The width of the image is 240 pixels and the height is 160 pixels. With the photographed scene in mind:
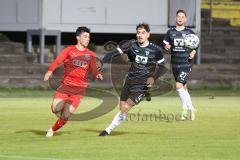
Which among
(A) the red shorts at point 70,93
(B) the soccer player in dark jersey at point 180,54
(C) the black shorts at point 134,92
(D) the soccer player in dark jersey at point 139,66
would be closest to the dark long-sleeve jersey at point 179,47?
(B) the soccer player in dark jersey at point 180,54

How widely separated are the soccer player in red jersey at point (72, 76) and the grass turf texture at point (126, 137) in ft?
1.54

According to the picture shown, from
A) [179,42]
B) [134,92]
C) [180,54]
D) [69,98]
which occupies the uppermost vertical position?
[179,42]

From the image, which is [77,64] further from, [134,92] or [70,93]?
[134,92]

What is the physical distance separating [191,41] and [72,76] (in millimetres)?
4767

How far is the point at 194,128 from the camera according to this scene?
18.7 metres

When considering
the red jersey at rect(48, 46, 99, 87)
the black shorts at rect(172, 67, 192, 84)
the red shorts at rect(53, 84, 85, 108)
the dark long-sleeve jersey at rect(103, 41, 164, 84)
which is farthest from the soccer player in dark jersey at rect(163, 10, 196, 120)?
the red shorts at rect(53, 84, 85, 108)

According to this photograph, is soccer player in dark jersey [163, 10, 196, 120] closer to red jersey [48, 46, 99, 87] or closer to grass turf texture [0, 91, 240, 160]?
grass turf texture [0, 91, 240, 160]

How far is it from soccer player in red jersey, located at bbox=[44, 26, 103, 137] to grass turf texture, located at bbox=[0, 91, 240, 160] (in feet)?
1.54

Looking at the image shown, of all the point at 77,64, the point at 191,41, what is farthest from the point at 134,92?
the point at 191,41

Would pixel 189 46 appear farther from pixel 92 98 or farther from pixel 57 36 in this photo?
pixel 57 36

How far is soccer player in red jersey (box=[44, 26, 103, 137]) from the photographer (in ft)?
55.5

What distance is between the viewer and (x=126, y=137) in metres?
16.8

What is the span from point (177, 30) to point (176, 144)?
6.07 m

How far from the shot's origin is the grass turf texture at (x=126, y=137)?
1419 cm
